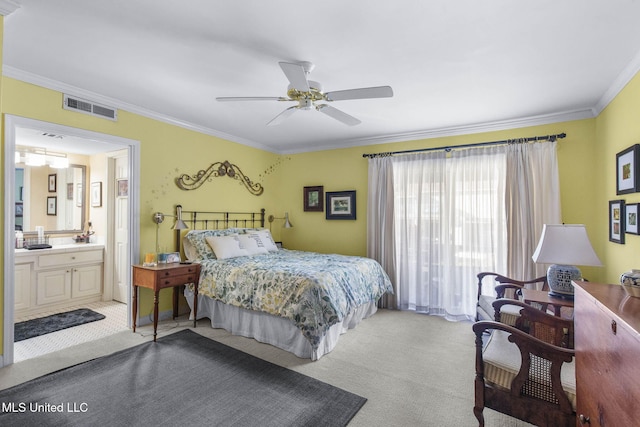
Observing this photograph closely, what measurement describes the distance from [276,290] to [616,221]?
3.29m

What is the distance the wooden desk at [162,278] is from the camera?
10.8ft

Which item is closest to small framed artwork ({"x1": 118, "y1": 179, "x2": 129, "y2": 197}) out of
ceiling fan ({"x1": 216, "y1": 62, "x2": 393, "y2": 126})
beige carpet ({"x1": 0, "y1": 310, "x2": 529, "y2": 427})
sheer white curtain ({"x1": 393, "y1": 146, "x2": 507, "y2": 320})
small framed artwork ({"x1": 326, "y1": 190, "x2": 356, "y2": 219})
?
beige carpet ({"x1": 0, "y1": 310, "x2": 529, "y2": 427})

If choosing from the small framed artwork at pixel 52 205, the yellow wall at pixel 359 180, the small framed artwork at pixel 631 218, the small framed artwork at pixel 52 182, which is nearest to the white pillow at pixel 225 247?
the yellow wall at pixel 359 180

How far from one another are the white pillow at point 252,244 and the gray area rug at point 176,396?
5.61ft

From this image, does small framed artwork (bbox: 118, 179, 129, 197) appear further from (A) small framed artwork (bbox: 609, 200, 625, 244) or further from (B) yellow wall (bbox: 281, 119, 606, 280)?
(A) small framed artwork (bbox: 609, 200, 625, 244)

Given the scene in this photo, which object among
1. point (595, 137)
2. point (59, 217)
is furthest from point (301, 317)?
point (59, 217)

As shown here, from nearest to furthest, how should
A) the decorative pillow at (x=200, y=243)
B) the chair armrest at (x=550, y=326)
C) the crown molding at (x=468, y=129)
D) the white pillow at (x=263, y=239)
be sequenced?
the chair armrest at (x=550, y=326) < the crown molding at (x=468, y=129) < the decorative pillow at (x=200, y=243) < the white pillow at (x=263, y=239)

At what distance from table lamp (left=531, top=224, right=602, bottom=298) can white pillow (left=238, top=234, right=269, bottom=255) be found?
3.35 m

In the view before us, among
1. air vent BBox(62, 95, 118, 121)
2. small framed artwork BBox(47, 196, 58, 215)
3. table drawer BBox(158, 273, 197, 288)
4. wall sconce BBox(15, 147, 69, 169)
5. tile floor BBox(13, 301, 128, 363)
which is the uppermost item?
air vent BBox(62, 95, 118, 121)

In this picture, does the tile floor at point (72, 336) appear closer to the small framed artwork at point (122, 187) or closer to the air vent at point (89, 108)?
the small framed artwork at point (122, 187)

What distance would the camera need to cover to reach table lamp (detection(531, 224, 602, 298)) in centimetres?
242

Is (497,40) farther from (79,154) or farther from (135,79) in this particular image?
(79,154)

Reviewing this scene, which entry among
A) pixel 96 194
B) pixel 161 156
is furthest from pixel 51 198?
pixel 161 156

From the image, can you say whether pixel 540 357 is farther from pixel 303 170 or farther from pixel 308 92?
pixel 303 170
